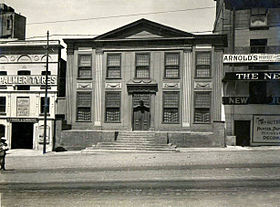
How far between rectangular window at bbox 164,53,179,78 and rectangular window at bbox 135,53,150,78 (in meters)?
0.98

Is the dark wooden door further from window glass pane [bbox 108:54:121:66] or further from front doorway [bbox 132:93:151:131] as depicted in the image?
window glass pane [bbox 108:54:121:66]

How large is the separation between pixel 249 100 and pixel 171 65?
4395 mm

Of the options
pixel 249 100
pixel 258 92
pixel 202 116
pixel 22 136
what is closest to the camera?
pixel 22 136

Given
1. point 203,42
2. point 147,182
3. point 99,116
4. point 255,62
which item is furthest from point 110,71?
point 147,182

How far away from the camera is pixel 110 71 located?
57.9 ft

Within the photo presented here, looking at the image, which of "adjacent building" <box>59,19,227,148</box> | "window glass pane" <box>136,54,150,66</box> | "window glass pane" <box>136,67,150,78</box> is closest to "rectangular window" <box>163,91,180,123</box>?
"adjacent building" <box>59,19,227,148</box>

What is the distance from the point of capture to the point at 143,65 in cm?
1770

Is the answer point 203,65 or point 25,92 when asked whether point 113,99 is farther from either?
point 25,92

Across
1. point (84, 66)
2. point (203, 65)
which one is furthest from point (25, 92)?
point (203, 65)

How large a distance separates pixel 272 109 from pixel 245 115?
1652 millimetres

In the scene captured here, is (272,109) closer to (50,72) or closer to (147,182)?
(147,182)

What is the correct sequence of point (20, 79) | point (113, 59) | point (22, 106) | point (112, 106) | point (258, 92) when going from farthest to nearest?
point (113, 59) < point (112, 106) < point (258, 92) < point (22, 106) < point (20, 79)

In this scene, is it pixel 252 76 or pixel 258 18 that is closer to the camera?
pixel 252 76

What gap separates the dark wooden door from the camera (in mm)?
17453
